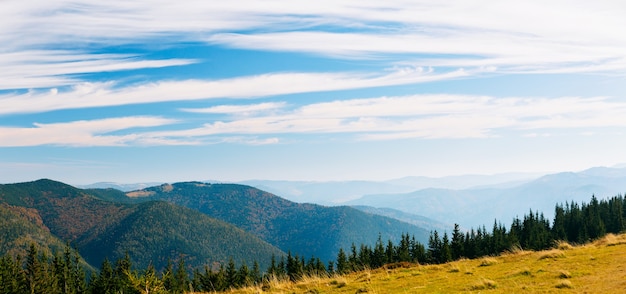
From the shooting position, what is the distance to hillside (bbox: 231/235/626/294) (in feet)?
45.9

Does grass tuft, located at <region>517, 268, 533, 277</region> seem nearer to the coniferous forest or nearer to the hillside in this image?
the hillside

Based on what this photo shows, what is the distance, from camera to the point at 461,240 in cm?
12412

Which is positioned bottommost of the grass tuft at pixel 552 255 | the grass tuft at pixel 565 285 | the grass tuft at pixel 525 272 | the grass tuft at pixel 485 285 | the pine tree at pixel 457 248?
the pine tree at pixel 457 248

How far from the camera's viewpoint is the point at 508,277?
16.3m

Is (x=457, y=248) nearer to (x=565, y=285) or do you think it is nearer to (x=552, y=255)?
(x=552, y=255)

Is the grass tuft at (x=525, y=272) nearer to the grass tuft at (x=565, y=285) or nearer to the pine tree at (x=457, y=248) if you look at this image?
the grass tuft at (x=565, y=285)

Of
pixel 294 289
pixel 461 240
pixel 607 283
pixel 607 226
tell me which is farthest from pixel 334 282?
pixel 607 226

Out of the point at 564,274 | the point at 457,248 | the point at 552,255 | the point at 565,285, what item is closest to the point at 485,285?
the point at 565,285

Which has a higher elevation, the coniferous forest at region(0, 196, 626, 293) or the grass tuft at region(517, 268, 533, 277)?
the grass tuft at region(517, 268, 533, 277)

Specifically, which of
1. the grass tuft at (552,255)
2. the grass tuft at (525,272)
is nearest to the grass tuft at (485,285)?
the grass tuft at (525,272)

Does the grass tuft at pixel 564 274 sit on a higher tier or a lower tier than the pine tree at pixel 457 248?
higher

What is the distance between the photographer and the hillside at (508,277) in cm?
1399

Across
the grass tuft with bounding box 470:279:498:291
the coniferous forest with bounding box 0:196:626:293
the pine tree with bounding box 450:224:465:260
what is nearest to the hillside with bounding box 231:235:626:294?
the grass tuft with bounding box 470:279:498:291

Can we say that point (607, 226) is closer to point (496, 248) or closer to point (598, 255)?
point (496, 248)
